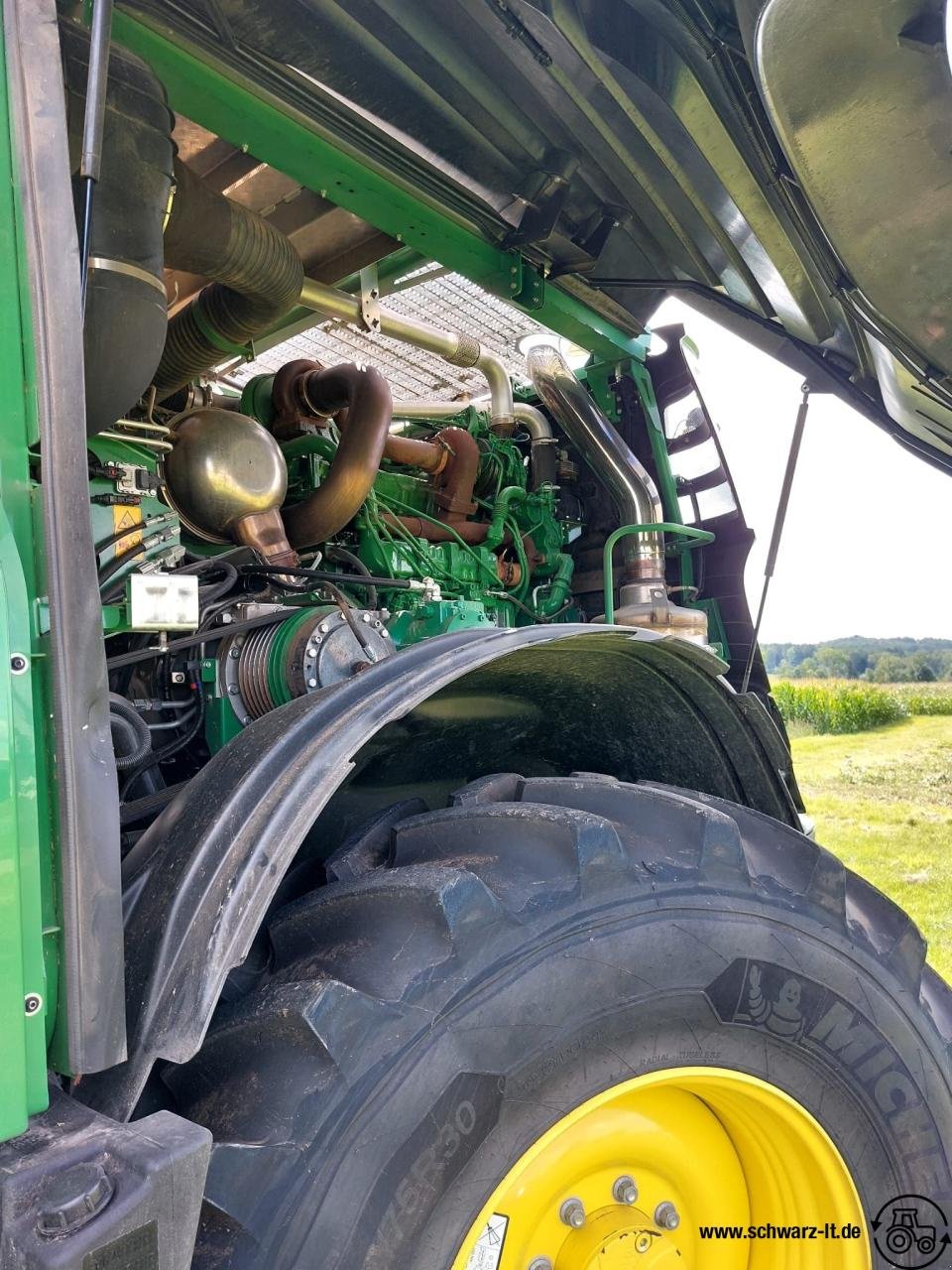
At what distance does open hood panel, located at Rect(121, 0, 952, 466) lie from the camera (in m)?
1.46

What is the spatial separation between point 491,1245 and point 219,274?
1.99 metres

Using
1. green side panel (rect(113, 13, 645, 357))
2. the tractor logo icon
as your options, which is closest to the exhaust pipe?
green side panel (rect(113, 13, 645, 357))

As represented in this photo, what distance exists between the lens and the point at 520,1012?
102 centimetres

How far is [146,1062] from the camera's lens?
2.81 feet

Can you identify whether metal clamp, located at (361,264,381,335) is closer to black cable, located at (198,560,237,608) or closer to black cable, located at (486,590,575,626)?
black cable, located at (198,560,237,608)

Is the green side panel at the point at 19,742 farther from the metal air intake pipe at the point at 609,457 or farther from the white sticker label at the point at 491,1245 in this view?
the metal air intake pipe at the point at 609,457

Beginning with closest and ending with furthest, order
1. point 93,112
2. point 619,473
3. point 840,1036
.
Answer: point 93,112, point 840,1036, point 619,473

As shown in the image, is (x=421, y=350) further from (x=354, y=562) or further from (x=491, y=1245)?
(x=491, y=1245)

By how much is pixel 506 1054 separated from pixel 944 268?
63.5 inches

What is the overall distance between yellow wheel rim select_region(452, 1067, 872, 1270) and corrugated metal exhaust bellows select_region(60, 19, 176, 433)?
1.35m

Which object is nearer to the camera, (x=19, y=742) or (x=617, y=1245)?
(x=19, y=742)

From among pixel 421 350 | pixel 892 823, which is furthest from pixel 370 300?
pixel 892 823

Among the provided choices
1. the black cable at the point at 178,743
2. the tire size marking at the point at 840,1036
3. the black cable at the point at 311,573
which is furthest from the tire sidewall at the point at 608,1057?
the black cable at the point at 311,573

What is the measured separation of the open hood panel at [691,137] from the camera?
146cm
